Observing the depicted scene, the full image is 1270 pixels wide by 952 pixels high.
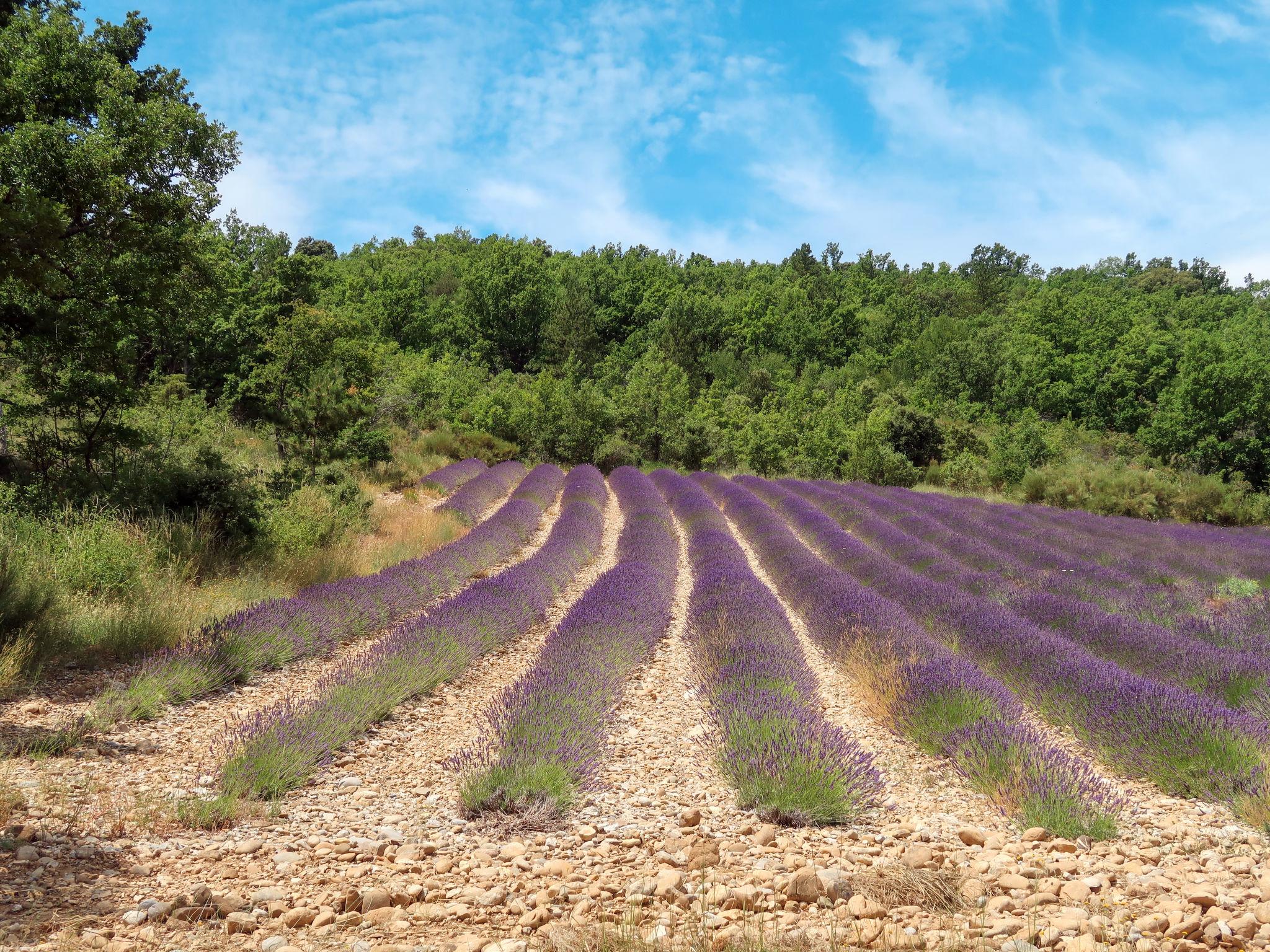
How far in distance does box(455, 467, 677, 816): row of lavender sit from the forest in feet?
10.6

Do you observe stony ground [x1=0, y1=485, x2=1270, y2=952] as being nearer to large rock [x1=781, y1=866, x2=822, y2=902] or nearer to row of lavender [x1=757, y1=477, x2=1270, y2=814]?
large rock [x1=781, y1=866, x2=822, y2=902]

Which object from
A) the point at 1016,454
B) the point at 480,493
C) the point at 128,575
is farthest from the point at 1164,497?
the point at 128,575

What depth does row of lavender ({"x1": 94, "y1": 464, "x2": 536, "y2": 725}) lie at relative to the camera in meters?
4.71

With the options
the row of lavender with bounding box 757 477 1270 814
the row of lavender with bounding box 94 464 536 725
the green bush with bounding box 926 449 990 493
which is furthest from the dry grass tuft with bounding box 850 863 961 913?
the green bush with bounding box 926 449 990 493

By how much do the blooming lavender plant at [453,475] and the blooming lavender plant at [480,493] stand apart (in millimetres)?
295

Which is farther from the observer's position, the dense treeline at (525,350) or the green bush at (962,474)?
the green bush at (962,474)

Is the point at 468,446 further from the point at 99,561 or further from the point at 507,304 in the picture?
the point at 507,304

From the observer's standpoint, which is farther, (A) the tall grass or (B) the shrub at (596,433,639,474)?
(B) the shrub at (596,433,639,474)

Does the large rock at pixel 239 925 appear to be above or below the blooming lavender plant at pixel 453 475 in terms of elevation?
below

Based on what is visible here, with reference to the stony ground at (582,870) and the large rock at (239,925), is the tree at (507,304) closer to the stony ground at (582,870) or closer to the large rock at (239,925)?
the stony ground at (582,870)

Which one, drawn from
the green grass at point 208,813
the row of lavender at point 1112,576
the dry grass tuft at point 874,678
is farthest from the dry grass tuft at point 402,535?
the row of lavender at point 1112,576

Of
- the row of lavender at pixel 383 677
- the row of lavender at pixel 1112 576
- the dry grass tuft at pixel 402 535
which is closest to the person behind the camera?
the row of lavender at pixel 383 677

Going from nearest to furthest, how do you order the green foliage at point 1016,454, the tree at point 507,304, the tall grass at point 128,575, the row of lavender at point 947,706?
the row of lavender at point 947,706 < the tall grass at point 128,575 < the green foliage at point 1016,454 < the tree at point 507,304

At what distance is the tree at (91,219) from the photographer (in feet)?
21.3
